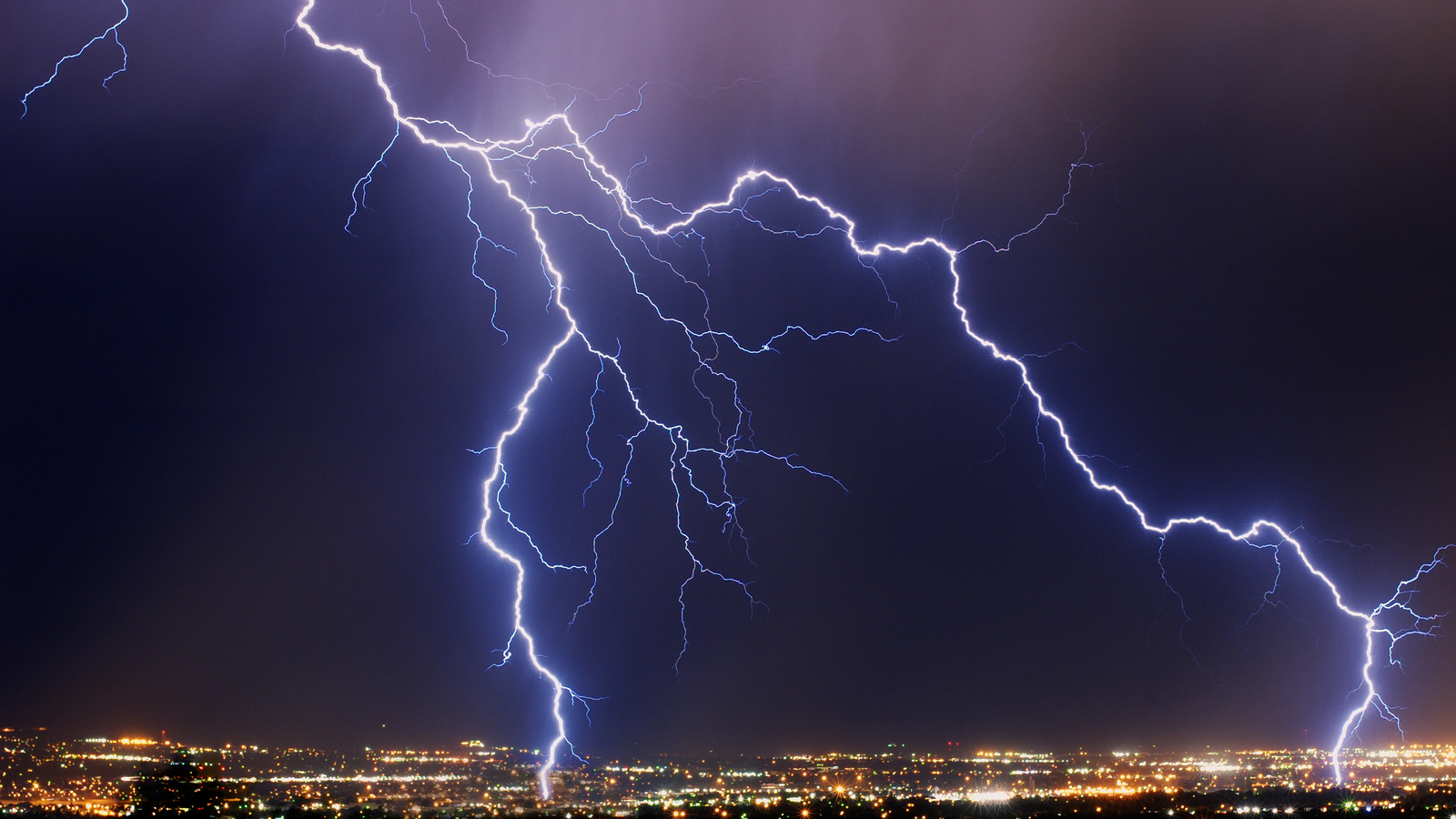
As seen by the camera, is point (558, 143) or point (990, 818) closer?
point (558, 143)

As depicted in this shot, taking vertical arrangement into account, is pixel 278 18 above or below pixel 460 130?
above

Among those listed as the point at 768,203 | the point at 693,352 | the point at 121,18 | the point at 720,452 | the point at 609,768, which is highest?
the point at 121,18

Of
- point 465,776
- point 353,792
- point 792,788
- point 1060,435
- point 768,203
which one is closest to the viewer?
point 768,203

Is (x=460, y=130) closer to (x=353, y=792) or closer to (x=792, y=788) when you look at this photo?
(x=353, y=792)

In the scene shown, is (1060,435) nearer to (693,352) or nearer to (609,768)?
(693,352)

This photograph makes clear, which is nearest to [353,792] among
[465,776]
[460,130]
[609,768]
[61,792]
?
[465,776]

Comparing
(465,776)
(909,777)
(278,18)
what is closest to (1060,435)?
(278,18)

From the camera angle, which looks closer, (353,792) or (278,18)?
(278,18)

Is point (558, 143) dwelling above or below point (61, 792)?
above

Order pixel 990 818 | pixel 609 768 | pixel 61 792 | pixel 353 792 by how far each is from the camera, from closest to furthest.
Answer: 1. pixel 990 818
2. pixel 61 792
3. pixel 353 792
4. pixel 609 768
